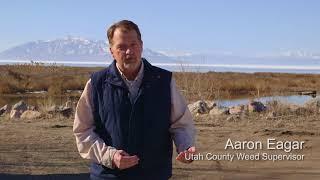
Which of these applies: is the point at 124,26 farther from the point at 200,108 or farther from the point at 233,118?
the point at 200,108

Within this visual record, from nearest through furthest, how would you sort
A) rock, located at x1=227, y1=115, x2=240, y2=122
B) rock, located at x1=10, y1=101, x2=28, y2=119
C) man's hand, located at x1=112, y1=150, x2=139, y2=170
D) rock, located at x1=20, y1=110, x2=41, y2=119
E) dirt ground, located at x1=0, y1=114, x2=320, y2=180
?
1. man's hand, located at x1=112, y1=150, x2=139, y2=170
2. dirt ground, located at x1=0, y1=114, x2=320, y2=180
3. rock, located at x1=227, y1=115, x2=240, y2=122
4. rock, located at x1=20, y1=110, x2=41, y2=119
5. rock, located at x1=10, y1=101, x2=28, y2=119

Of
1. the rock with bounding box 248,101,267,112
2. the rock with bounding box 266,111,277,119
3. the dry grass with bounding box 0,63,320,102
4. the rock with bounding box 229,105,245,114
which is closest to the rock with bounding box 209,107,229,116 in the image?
the rock with bounding box 229,105,245,114

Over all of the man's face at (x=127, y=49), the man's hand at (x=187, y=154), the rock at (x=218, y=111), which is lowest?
the rock at (x=218, y=111)

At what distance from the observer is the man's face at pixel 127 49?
315 centimetres

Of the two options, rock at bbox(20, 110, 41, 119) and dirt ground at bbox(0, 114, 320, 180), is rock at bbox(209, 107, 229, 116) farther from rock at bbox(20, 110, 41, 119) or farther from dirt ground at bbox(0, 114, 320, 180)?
rock at bbox(20, 110, 41, 119)

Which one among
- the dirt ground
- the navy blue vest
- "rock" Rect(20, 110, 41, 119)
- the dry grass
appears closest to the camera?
the navy blue vest

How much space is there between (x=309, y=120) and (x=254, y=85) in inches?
1255

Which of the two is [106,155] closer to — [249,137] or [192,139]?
[192,139]

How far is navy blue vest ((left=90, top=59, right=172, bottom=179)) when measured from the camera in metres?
3.13

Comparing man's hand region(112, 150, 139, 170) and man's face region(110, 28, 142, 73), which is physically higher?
man's face region(110, 28, 142, 73)

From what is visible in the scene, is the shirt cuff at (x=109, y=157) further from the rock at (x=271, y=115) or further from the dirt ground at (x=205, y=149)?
the rock at (x=271, y=115)

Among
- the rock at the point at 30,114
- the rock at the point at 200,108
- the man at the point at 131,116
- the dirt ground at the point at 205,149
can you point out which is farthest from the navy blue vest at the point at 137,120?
the rock at the point at 30,114

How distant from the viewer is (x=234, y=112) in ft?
50.3

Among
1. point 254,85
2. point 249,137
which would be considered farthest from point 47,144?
point 254,85
